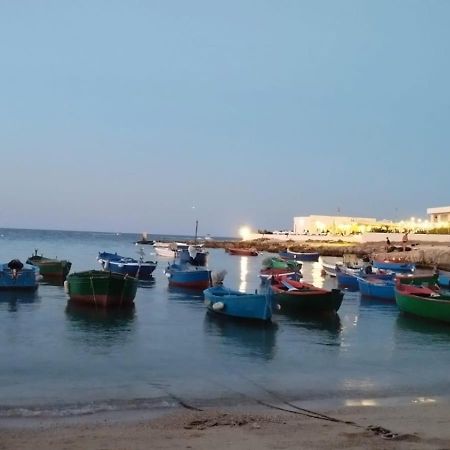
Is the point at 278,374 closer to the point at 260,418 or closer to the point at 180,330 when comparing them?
the point at 260,418

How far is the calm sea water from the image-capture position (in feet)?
40.0

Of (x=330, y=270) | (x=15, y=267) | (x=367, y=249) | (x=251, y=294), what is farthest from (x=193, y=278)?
(x=367, y=249)

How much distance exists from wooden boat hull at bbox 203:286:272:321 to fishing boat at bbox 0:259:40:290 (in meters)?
12.2

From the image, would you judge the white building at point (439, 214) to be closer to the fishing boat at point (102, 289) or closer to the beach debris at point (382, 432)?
the fishing boat at point (102, 289)

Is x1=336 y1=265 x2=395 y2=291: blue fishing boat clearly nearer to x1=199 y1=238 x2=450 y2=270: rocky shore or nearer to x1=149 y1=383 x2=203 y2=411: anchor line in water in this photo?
x1=199 y1=238 x2=450 y2=270: rocky shore

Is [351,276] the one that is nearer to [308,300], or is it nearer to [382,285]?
[382,285]

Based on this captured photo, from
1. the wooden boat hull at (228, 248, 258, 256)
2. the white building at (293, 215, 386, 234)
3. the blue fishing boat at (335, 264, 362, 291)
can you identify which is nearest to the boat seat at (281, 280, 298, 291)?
the blue fishing boat at (335, 264, 362, 291)

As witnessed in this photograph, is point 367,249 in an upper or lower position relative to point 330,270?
upper

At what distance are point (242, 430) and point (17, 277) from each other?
934 inches

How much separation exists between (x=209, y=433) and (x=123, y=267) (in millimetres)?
33032

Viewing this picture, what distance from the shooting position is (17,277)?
3066 cm

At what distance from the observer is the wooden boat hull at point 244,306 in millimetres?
21266

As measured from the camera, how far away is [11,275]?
30.5 m

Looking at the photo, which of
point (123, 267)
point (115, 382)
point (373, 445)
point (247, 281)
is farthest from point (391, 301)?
→ point (373, 445)
